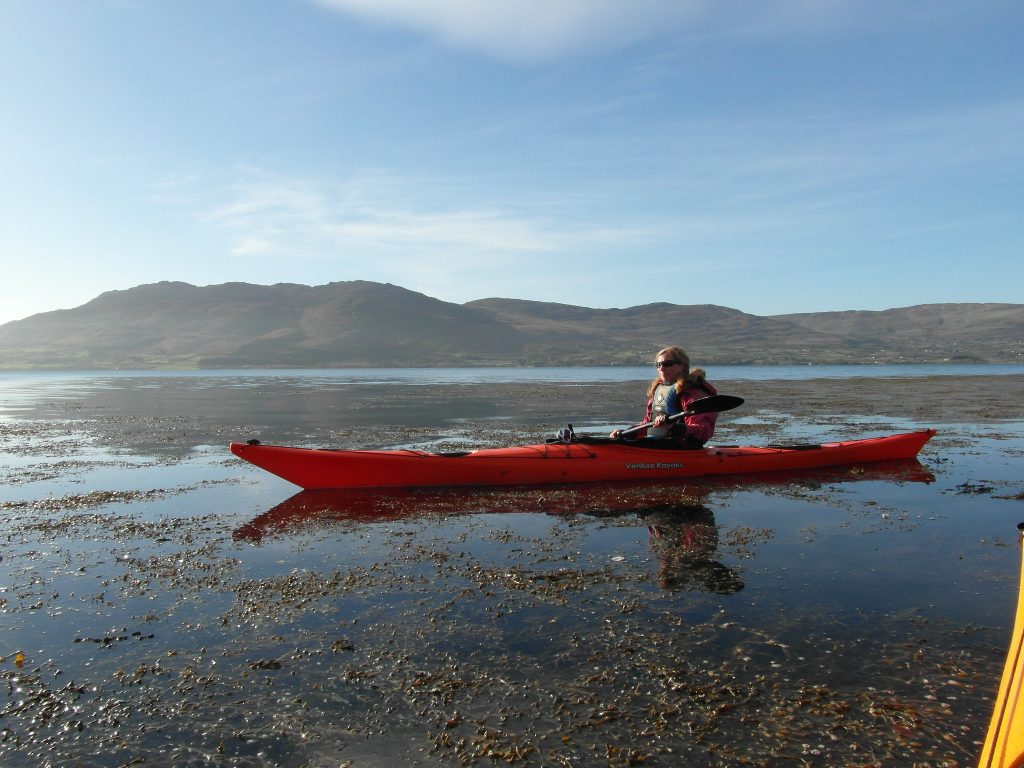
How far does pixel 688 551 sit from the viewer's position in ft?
26.1

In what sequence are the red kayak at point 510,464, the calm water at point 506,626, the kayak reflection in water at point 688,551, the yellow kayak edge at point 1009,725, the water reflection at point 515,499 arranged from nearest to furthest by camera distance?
the yellow kayak edge at point 1009,725
the calm water at point 506,626
the kayak reflection in water at point 688,551
the water reflection at point 515,499
the red kayak at point 510,464

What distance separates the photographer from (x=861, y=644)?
5293 millimetres

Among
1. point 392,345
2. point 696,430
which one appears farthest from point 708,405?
point 392,345

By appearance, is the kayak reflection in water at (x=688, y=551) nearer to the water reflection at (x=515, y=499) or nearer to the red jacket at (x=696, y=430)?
the water reflection at (x=515, y=499)

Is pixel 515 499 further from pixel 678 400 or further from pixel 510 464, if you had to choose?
pixel 678 400

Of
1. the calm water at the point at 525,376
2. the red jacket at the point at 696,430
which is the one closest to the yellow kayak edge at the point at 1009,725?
the red jacket at the point at 696,430

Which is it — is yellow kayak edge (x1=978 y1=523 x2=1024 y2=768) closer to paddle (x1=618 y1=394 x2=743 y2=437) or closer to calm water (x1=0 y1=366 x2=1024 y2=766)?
calm water (x1=0 y1=366 x2=1024 y2=766)

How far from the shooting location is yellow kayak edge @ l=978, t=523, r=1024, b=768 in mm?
2973

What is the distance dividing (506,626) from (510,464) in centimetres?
606

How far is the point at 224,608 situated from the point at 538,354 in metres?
153

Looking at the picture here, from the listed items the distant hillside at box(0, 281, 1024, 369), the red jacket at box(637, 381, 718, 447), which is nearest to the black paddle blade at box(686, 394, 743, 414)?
the red jacket at box(637, 381, 718, 447)

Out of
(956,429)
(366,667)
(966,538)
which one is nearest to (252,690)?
(366,667)

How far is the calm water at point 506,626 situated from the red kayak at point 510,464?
1.79ft

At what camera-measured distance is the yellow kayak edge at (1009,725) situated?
2.97m
